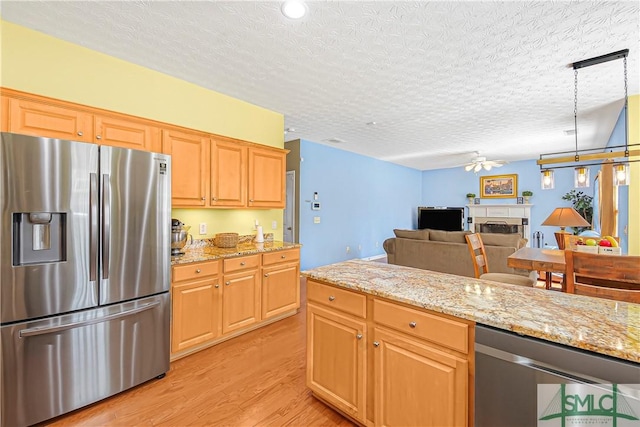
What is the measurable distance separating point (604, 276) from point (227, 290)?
2.88 metres

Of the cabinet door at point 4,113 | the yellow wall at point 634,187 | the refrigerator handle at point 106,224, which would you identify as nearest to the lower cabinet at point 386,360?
the refrigerator handle at point 106,224

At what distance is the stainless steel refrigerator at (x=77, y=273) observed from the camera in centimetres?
165

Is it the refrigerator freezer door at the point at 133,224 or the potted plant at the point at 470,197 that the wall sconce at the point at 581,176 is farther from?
the potted plant at the point at 470,197

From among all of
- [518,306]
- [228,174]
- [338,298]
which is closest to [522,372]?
[518,306]

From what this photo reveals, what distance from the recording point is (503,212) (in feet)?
25.6

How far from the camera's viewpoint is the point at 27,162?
5.49 feet

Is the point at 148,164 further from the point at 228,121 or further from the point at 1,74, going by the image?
the point at 228,121

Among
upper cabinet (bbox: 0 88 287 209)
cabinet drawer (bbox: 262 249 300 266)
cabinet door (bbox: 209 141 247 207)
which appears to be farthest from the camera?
cabinet drawer (bbox: 262 249 300 266)

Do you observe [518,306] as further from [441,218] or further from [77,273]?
[441,218]

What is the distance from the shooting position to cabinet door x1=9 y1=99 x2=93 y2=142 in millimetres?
1993

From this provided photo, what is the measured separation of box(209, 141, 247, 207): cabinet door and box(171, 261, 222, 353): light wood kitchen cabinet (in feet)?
2.57

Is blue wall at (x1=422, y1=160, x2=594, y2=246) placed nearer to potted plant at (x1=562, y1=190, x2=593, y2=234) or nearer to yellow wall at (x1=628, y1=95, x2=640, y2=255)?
potted plant at (x1=562, y1=190, x2=593, y2=234)

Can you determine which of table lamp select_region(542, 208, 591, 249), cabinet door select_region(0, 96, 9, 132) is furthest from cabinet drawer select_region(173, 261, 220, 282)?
table lamp select_region(542, 208, 591, 249)

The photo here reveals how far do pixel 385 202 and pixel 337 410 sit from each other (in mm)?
6441
